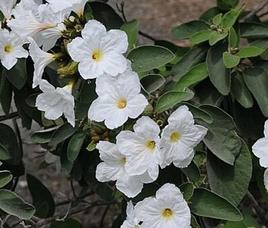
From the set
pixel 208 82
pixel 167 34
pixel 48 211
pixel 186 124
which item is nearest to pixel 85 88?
pixel 186 124

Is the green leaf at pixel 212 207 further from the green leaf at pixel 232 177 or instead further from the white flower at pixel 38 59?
the white flower at pixel 38 59

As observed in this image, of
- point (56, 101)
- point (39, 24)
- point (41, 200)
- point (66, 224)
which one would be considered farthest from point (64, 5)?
point (41, 200)

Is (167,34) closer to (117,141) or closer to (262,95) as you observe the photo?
(262,95)

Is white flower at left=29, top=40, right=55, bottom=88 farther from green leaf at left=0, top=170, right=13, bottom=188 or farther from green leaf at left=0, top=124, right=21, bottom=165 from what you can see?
green leaf at left=0, top=124, right=21, bottom=165

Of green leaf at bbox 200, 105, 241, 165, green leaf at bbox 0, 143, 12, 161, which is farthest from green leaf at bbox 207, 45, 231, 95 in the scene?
green leaf at bbox 0, 143, 12, 161

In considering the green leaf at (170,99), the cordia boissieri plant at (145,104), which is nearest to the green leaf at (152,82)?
the cordia boissieri plant at (145,104)
